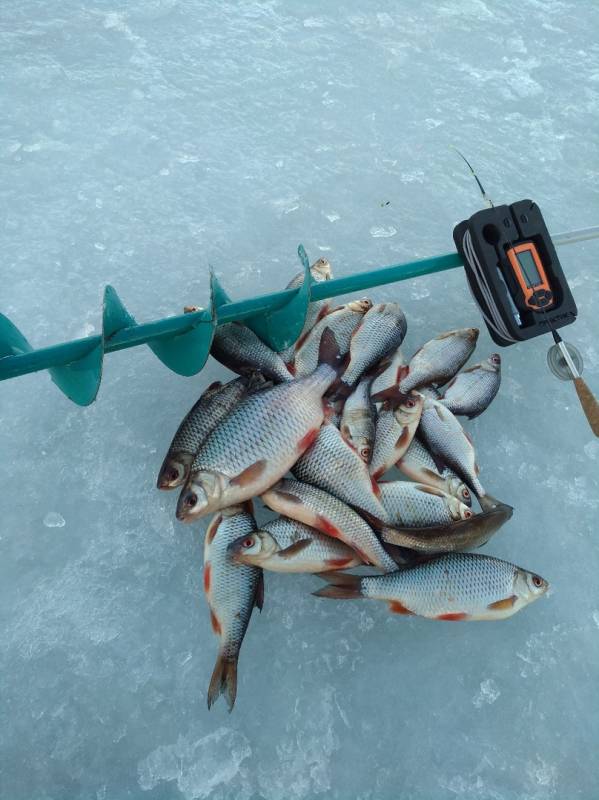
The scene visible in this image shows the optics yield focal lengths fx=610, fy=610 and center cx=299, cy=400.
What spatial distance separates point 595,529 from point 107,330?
217cm

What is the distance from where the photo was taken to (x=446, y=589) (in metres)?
2.15

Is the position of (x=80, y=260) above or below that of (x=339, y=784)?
above

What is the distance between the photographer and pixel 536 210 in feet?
9.11

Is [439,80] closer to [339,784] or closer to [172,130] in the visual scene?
[172,130]

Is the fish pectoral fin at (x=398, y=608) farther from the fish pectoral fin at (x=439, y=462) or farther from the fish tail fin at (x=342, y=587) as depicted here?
the fish pectoral fin at (x=439, y=462)

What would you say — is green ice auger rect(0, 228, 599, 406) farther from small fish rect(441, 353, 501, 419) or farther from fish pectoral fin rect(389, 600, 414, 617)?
fish pectoral fin rect(389, 600, 414, 617)

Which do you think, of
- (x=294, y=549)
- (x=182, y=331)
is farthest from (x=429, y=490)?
(x=182, y=331)

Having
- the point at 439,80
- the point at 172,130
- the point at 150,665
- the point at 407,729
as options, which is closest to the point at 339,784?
the point at 407,729

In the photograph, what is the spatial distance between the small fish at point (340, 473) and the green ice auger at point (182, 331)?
59 centimetres

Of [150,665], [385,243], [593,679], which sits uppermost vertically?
[385,243]

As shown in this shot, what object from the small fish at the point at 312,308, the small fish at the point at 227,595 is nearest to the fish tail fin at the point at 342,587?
the small fish at the point at 227,595

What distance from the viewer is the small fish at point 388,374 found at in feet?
8.89

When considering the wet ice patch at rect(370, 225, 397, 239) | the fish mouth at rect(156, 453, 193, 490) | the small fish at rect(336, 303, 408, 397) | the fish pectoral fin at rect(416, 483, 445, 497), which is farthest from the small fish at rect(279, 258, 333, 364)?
the fish pectoral fin at rect(416, 483, 445, 497)

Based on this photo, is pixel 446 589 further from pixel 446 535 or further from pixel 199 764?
pixel 199 764
